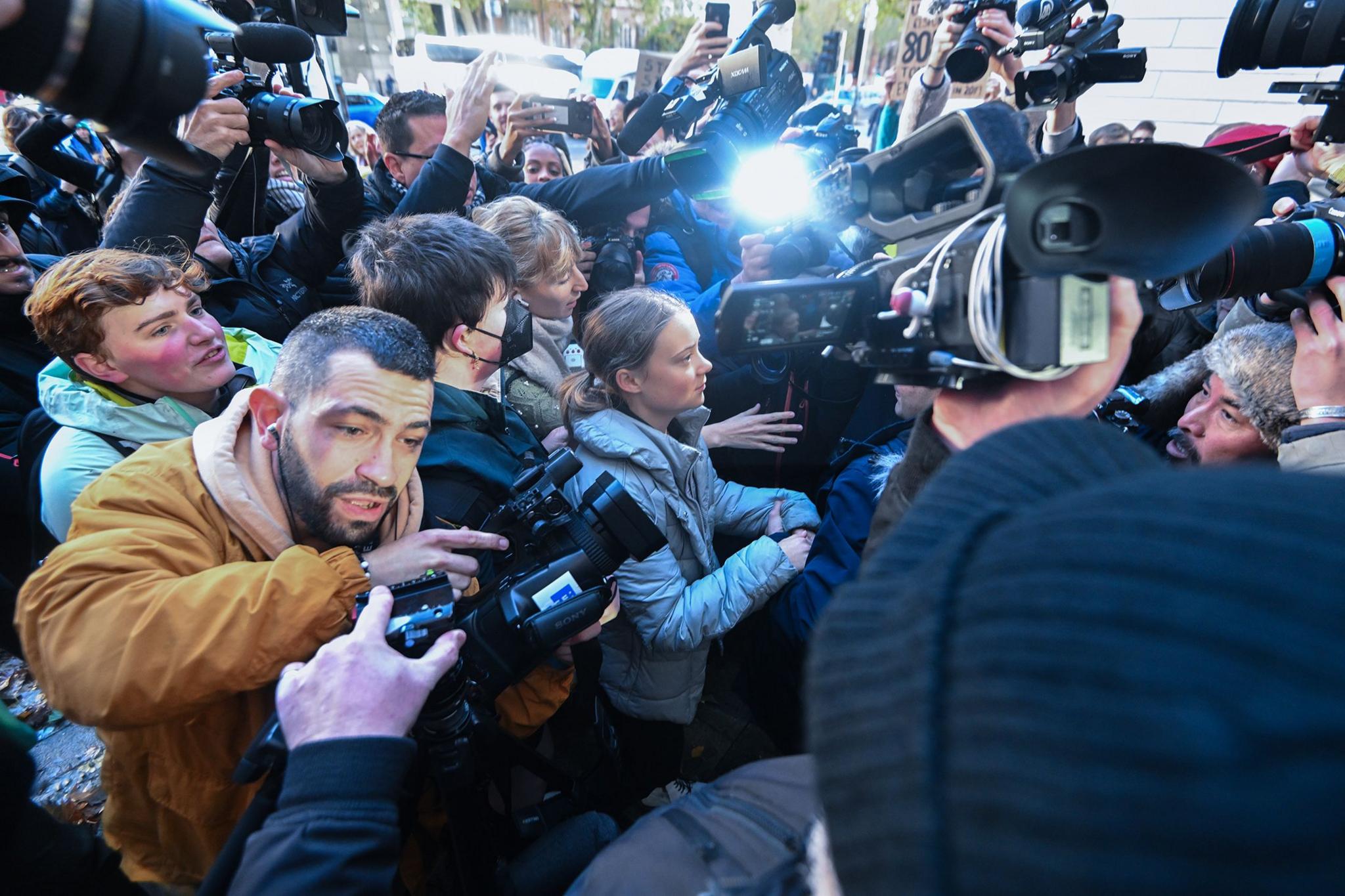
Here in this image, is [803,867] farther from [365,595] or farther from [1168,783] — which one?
[365,595]

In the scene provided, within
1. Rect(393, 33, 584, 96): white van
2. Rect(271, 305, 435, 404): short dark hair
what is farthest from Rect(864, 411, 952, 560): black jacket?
Rect(393, 33, 584, 96): white van

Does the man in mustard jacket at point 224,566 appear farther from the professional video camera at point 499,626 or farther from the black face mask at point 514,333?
the black face mask at point 514,333

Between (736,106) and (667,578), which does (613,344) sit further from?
(736,106)

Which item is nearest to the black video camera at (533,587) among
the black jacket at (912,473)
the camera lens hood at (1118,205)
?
the black jacket at (912,473)

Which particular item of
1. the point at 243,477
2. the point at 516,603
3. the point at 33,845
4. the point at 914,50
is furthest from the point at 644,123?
the point at 914,50

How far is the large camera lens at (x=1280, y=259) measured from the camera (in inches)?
58.5

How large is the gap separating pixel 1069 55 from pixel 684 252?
228 cm

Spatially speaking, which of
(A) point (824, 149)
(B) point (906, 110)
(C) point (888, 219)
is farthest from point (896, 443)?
(B) point (906, 110)

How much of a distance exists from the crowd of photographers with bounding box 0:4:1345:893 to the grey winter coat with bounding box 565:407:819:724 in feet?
0.05

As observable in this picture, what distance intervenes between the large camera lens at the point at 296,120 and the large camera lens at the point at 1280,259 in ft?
10.1

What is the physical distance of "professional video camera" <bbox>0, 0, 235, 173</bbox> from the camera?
0.94 meters

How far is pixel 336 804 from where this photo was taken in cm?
90

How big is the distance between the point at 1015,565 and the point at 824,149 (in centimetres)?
330

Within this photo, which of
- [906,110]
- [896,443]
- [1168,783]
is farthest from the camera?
[906,110]
